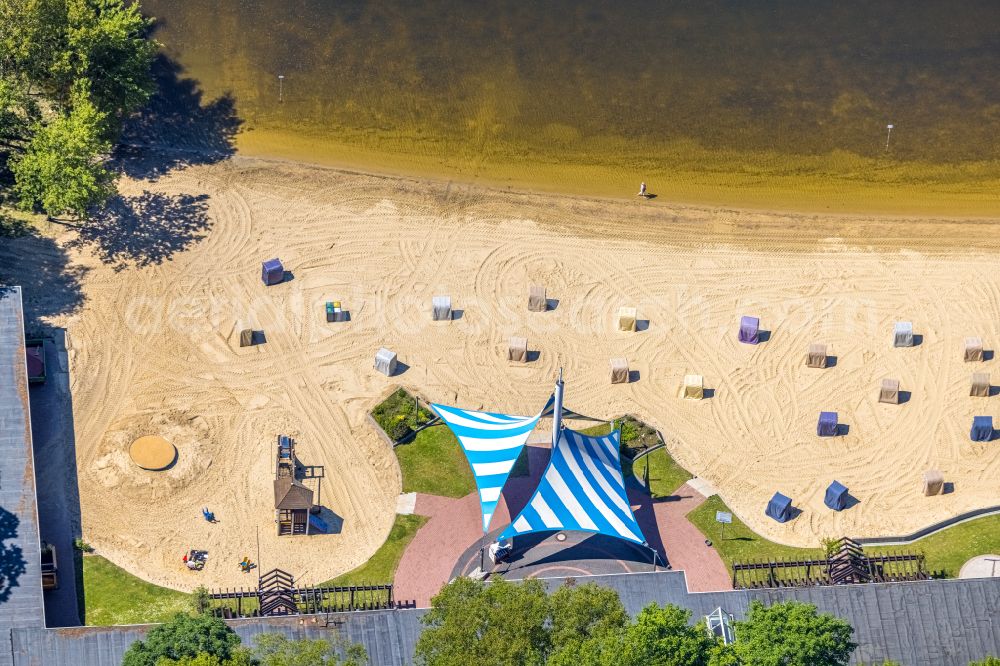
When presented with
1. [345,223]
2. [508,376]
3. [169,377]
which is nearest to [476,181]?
[345,223]

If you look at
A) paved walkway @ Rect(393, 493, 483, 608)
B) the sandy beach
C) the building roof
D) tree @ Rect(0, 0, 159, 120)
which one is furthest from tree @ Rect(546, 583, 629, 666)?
tree @ Rect(0, 0, 159, 120)

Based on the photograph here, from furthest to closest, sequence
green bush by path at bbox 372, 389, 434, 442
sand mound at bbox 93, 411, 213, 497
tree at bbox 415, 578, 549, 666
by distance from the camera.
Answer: green bush by path at bbox 372, 389, 434, 442 < sand mound at bbox 93, 411, 213, 497 < tree at bbox 415, 578, 549, 666

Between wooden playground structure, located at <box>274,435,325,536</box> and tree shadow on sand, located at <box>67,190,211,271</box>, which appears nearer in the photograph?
wooden playground structure, located at <box>274,435,325,536</box>

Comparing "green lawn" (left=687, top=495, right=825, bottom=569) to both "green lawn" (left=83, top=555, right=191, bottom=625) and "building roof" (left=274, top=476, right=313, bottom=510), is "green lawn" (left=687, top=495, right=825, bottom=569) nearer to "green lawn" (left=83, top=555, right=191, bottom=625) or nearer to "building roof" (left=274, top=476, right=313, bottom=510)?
"building roof" (left=274, top=476, right=313, bottom=510)

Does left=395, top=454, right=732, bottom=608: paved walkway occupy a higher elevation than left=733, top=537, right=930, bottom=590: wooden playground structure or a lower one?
higher

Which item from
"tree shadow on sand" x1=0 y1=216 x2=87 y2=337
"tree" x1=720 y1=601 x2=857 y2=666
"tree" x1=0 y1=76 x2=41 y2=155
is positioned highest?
"tree" x1=0 y1=76 x2=41 y2=155

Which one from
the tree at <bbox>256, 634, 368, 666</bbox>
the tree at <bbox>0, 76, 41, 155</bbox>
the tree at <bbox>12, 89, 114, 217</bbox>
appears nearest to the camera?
the tree at <bbox>256, 634, 368, 666</bbox>

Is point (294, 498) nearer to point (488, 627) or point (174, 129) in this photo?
point (488, 627)
